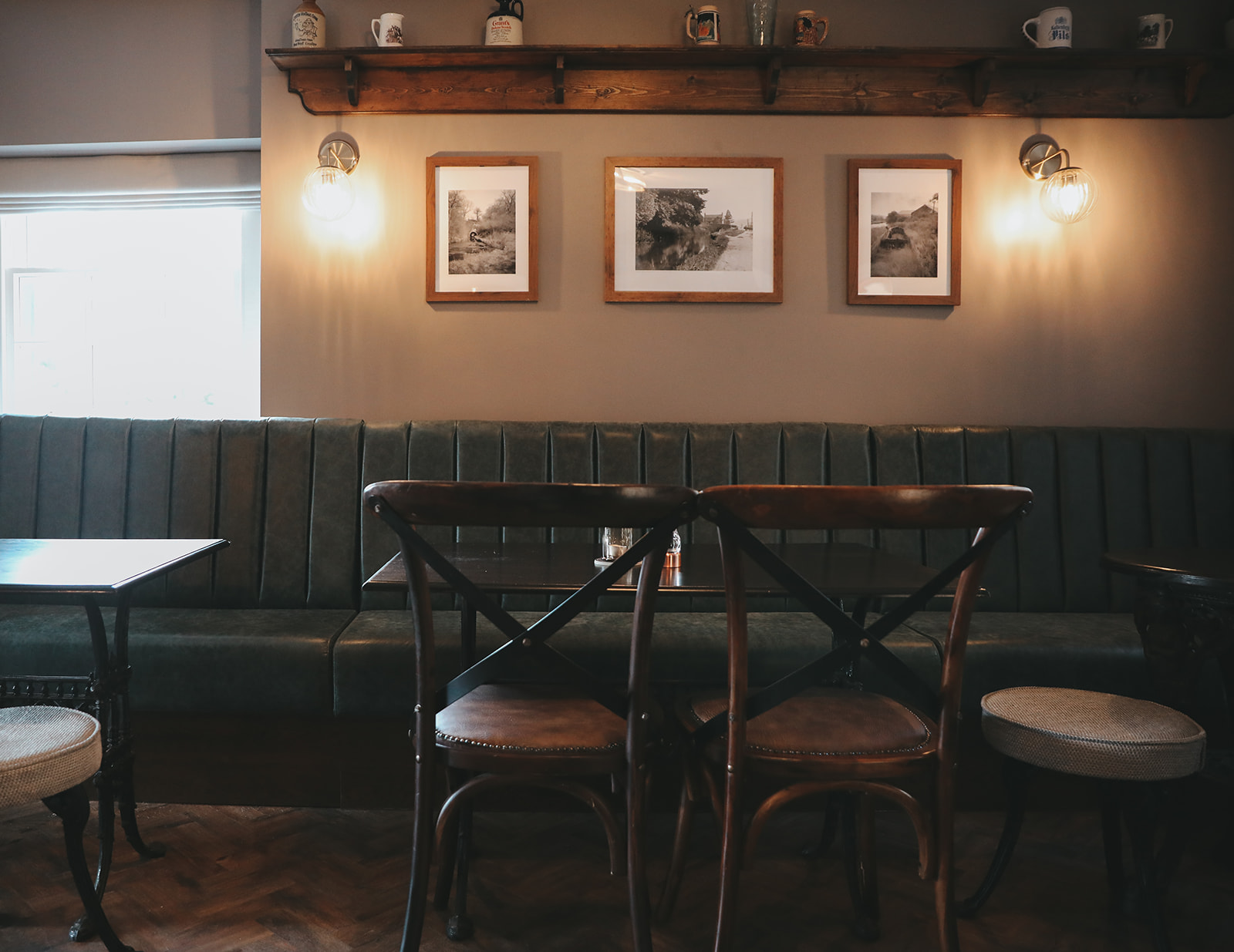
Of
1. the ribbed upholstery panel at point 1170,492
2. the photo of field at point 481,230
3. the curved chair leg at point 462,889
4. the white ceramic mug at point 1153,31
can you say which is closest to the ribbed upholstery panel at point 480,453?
the photo of field at point 481,230

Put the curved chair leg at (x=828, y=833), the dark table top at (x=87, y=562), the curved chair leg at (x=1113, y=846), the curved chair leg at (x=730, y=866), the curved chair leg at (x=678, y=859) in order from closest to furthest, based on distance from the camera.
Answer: the curved chair leg at (x=730, y=866) < the dark table top at (x=87, y=562) < the curved chair leg at (x=678, y=859) < the curved chair leg at (x=1113, y=846) < the curved chair leg at (x=828, y=833)

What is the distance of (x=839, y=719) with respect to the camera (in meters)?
1.49

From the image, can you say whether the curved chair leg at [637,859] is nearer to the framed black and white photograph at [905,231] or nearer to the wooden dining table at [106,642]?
the wooden dining table at [106,642]

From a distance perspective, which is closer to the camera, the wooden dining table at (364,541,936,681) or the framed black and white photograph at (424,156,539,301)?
the wooden dining table at (364,541,936,681)

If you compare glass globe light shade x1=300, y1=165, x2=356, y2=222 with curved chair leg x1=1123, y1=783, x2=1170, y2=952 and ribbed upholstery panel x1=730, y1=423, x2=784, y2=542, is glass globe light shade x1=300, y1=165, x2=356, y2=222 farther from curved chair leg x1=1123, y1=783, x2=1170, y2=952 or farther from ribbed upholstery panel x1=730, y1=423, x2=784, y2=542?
curved chair leg x1=1123, y1=783, x2=1170, y2=952

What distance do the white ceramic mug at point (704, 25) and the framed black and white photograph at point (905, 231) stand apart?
2.18ft

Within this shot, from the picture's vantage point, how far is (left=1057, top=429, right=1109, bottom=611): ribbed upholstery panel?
8.69 ft

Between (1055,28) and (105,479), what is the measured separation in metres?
3.63

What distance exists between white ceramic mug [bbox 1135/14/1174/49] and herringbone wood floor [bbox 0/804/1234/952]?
101 inches

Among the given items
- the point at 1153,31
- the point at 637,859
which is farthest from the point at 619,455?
the point at 1153,31

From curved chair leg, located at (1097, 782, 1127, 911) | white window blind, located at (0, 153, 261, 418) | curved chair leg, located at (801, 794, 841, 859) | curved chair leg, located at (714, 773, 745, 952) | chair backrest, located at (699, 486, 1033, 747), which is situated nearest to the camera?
chair backrest, located at (699, 486, 1033, 747)

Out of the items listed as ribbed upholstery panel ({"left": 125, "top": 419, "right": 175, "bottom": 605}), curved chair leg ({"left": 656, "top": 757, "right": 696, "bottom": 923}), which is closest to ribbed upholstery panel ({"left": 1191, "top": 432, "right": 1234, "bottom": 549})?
curved chair leg ({"left": 656, "top": 757, "right": 696, "bottom": 923})

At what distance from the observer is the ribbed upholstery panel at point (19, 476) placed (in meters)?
2.66

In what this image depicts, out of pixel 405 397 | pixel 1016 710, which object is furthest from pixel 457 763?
pixel 405 397
